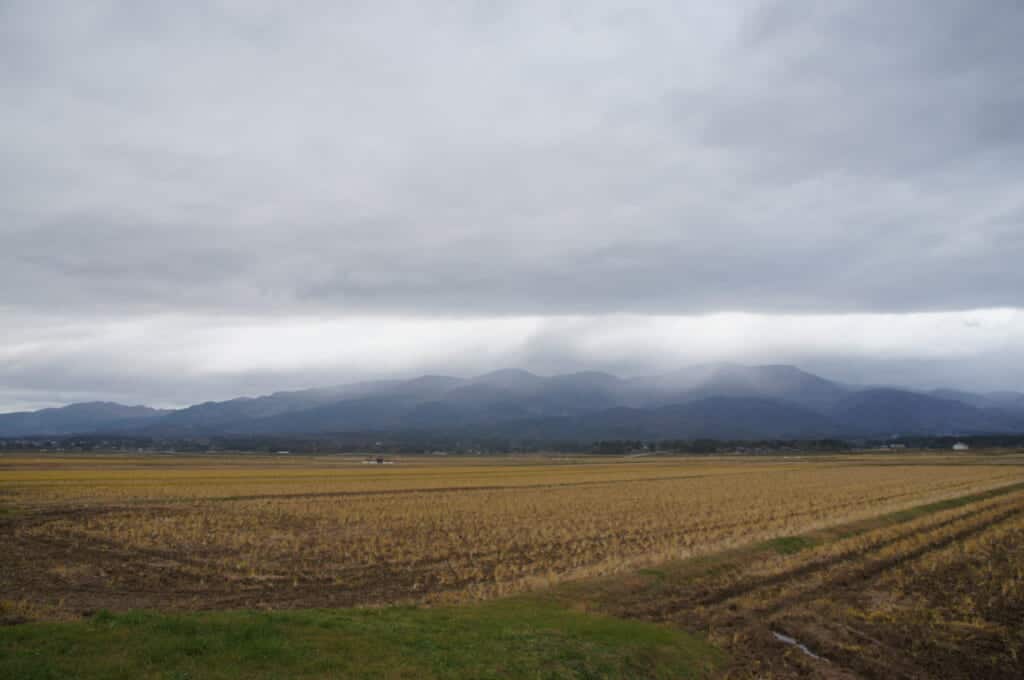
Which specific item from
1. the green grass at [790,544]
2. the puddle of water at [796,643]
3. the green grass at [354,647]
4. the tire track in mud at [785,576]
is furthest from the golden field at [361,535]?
the puddle of water at [796,643]

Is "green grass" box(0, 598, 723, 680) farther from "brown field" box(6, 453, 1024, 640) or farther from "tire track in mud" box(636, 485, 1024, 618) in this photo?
"brown field" box(6, 453, 1024, 640)

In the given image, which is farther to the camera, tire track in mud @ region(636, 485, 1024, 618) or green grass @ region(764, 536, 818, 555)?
green grass @ region(764, 536, 818, 555)

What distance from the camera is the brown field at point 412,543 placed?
2070cm

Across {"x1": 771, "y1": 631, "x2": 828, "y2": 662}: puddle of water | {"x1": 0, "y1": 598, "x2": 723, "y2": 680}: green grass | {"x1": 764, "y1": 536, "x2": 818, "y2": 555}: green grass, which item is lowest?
{"x1": 764, "y1": 536, "x2": 818, "y2": 555}: green grass

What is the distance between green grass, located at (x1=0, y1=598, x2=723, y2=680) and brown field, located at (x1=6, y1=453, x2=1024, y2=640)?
11.8ft

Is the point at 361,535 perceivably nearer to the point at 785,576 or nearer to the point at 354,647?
the point at 785,576

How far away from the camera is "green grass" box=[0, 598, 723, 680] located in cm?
1102

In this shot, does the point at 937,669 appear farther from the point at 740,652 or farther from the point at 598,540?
the point at 598,540

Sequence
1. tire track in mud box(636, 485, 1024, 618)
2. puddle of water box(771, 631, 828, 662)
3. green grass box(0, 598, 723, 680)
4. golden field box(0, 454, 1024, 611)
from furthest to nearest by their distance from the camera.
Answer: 1. golden field box(0, 454, 1024, 611)
2. tire track in mud box(636, 485, 1024, 618)
3. puddle of water box(771, 631, 828, 662)
4. green grass box(0, 598, 723, 680)

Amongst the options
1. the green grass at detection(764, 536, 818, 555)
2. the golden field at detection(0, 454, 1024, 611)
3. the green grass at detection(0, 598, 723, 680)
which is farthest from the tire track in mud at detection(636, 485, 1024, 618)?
the golden field at detection(0, 454, 1024, 611)

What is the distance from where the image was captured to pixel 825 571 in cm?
2378

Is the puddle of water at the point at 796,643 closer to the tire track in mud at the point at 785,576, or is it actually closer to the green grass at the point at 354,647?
the green grass at the point at 354,647

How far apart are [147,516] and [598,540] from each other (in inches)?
1062

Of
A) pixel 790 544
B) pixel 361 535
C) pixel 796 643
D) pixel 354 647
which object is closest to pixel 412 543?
pixel 361 535
